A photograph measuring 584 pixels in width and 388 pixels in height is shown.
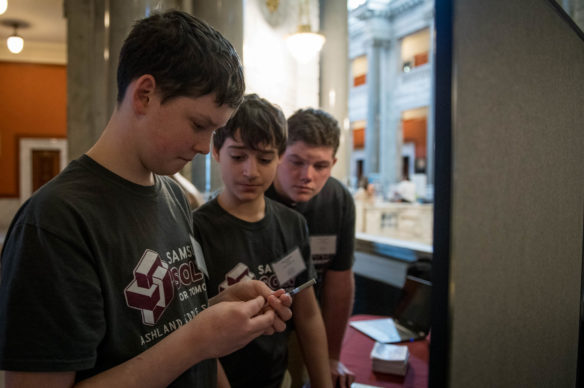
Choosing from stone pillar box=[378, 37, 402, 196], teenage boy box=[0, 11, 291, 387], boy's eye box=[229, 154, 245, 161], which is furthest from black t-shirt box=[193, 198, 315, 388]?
stone pillar box=[378, 37, 402, 196]

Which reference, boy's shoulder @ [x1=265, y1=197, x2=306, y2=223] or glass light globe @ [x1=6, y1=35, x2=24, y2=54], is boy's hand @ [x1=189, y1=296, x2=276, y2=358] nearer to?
boy's shoulder @ [x1=265, y1=197, x2=306, y2=223]

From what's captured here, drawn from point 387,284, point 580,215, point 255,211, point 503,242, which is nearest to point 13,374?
point 255,211

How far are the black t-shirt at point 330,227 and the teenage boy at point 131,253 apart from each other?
2.52ft

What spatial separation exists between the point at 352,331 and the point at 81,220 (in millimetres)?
1543

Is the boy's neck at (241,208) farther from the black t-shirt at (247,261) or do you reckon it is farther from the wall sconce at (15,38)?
the wall sconce at (15,38)

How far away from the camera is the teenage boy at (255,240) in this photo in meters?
1.08

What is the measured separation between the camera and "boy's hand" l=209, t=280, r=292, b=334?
78cm

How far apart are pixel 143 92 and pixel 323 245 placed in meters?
1.04

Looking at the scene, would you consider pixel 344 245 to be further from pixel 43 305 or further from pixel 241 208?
pixel 43 305

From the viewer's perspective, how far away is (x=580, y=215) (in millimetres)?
1053

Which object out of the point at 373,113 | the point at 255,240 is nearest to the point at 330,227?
the point at 255,240

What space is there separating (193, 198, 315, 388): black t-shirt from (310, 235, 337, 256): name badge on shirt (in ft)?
1.20

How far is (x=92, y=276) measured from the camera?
604mm

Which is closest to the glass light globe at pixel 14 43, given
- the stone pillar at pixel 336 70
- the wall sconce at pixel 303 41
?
the stone pillar at pixel 336 70
